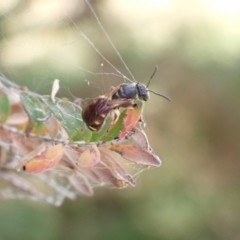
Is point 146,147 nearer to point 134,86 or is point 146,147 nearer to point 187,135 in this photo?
point 134,86

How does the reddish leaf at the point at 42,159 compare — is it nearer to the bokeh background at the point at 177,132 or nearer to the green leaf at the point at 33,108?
the green leaf at the point at 33,108

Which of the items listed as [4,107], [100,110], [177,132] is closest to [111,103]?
[100,110]

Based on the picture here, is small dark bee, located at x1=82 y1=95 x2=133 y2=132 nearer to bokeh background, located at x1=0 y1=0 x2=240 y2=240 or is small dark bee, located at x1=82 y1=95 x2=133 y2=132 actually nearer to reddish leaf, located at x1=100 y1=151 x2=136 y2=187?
reddish leaf, located at x1=100 y1=151 x2=136 y2=187

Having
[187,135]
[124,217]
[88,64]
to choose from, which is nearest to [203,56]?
[187,135]

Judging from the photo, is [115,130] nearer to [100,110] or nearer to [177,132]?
[100,110]

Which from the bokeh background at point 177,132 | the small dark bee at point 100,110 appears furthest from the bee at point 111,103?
the bokeh background at point 177,132
